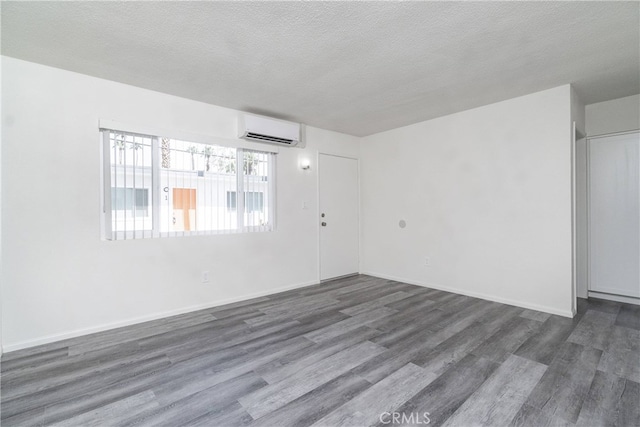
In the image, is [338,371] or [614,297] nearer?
[338,371]

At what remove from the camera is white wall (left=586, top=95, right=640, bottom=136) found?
11.5 ft

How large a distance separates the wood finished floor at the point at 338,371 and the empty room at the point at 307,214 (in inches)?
0.8

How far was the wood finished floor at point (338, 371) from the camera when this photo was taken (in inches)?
67.1

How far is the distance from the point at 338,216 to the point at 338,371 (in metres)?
3.14

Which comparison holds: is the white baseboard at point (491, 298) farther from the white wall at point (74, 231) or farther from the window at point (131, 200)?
the window at point (131, 200)

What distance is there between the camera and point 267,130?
3.83 meters

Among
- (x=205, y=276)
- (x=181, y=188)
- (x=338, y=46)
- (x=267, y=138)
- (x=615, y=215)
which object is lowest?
(x=205, y=276)

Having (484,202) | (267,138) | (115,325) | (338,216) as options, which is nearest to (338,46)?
(267,138)

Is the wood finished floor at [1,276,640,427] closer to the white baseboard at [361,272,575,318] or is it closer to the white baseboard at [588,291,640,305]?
the white baseboard at [361,272,575,318]

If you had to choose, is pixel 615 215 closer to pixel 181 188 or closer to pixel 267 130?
pixel 267 130

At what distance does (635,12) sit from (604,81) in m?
1.36

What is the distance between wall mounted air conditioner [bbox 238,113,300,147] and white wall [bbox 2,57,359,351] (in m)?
0.30

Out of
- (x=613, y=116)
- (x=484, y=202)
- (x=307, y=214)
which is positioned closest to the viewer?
(x=613, y=116)

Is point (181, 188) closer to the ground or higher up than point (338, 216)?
higher up
